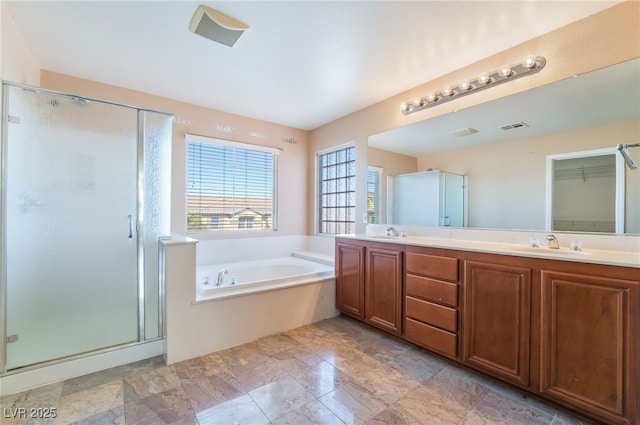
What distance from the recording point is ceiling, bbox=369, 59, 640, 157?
167 centimetres

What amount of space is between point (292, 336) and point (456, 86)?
2.67m

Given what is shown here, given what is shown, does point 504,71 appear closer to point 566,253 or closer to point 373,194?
point 566,253

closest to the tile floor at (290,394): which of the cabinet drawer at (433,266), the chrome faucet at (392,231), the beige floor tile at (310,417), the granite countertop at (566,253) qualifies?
the beige floor tile at (310,417)

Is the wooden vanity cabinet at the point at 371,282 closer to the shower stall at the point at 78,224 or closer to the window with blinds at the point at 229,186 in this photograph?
the window with blinds at the point at 229,186

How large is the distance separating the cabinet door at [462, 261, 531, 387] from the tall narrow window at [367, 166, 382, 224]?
55.0 inches

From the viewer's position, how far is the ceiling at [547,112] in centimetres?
167

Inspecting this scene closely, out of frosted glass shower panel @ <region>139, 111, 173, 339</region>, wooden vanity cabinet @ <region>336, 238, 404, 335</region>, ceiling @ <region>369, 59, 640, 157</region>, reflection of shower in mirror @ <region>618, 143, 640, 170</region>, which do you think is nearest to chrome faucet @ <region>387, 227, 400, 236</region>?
wooden vanity cabinet @ <region>336, 238, 404, 335</region>

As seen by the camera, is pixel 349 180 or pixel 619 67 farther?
pixel 349 180

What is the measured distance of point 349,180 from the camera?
11.8 ft

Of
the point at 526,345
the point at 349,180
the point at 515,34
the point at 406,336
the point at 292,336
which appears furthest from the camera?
the point at 349,180

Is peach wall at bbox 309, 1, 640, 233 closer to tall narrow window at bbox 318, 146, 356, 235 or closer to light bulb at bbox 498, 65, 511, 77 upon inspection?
light bulb at bbox 498, 65, 511, 77

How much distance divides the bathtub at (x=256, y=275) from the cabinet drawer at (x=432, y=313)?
1.00 metres

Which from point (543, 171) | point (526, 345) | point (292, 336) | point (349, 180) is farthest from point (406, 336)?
point (349, 180)

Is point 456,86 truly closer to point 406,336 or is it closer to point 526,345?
point 526,345
